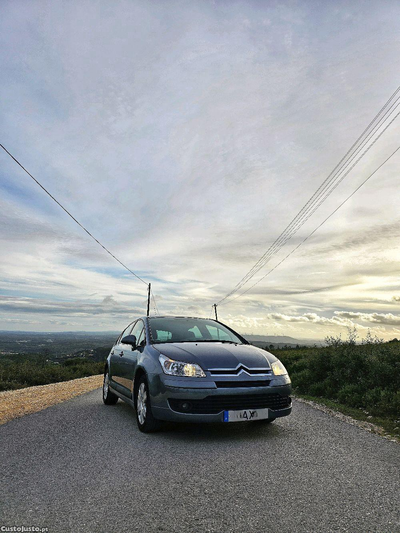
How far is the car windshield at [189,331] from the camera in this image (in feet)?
21.7

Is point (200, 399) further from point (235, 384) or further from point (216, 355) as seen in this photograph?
point (216, 355)

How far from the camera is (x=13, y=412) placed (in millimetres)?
7723

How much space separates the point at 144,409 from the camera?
5.73 metres

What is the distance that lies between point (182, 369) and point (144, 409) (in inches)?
36.8

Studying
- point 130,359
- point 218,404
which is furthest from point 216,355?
point 130,359

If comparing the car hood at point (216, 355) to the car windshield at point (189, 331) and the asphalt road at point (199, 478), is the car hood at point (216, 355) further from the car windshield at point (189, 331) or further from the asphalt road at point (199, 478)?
the asphalt road at point (199, 478)

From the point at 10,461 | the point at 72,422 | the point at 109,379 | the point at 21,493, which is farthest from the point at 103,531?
the point at 109,379

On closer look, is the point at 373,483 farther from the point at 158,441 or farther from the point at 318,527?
the point at 158,441

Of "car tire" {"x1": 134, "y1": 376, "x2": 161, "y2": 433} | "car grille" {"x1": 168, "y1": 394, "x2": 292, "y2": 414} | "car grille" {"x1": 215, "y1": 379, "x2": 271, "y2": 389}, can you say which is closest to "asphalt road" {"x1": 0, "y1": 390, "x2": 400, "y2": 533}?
"car tire" {"x1": 134, "y1": 376, "x2": 161, "y2": 433}

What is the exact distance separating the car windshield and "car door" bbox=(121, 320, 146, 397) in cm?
27

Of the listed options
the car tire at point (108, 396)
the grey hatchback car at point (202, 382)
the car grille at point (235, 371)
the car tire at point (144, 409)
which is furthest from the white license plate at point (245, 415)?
the car tire at point (108, 396)

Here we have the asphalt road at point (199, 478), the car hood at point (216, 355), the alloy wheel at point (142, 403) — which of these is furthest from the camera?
the alloy wheel at point (142, 403)

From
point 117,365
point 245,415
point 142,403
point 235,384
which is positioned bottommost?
point 245,415

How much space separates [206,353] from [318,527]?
2.99 meters
